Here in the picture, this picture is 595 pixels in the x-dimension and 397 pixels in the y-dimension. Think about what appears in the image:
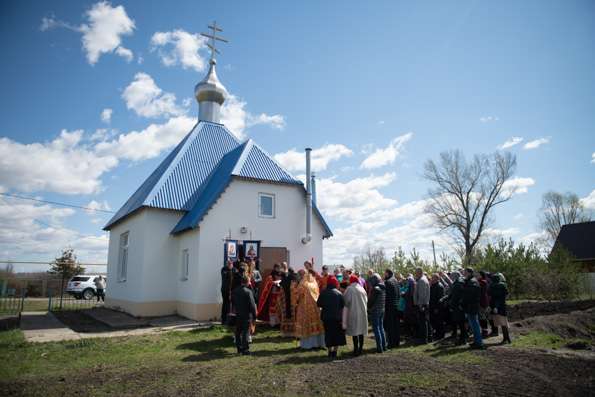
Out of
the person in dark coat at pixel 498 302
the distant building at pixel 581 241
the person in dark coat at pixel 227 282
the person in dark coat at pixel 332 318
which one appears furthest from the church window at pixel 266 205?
the distant building at pixel 581 241

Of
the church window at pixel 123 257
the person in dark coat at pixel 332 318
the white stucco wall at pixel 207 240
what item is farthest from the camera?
the church window at pixel 123 257

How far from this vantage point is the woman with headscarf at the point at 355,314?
8551 millimetres

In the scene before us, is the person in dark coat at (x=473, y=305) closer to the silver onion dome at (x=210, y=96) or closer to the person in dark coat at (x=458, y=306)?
the person in dark coat at (x=458, y=306)

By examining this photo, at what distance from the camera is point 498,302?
33.0 feet

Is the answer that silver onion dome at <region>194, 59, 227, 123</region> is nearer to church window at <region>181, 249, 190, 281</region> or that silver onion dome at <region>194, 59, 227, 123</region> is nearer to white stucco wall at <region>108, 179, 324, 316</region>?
white stucco wall at <region>108, 179, 324, 316</region>

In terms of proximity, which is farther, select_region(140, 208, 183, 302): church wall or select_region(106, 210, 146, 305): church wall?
select_region(106, 210, 146, 305): church wall

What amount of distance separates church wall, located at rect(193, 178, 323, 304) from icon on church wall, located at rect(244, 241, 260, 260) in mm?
193

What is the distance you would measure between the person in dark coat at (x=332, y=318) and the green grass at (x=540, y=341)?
4.45 meters

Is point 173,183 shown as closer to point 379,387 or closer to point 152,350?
point 152,350

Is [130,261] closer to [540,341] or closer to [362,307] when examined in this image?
[362,307]

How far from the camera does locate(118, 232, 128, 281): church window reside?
17559mm

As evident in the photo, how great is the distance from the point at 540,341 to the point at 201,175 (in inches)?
520

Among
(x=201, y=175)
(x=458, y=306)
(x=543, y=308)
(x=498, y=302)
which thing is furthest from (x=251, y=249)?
(x=543, y=308)

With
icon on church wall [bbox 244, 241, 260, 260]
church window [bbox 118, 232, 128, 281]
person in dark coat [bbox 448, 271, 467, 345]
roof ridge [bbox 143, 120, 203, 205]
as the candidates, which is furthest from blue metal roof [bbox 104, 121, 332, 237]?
person in dark coat [bbox 448, 271, 467, 345]
